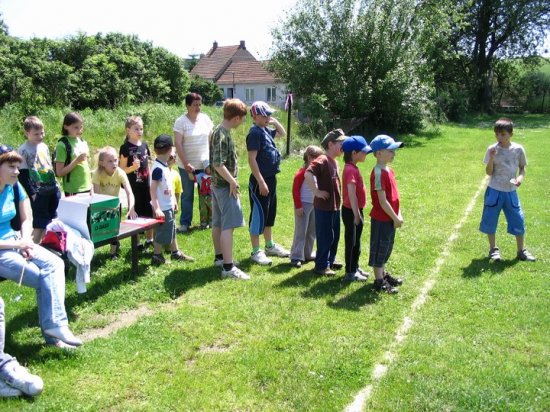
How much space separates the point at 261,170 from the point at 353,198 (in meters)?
1.30

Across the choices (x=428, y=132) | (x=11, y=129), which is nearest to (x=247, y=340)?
(x=11, y=129)

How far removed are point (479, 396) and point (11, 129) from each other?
34.5 ft

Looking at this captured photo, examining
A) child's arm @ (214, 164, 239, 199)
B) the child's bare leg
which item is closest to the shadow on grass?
the child's bare leg

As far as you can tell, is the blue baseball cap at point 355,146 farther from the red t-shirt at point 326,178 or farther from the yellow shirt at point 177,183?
the yellow shirt at point 177,183

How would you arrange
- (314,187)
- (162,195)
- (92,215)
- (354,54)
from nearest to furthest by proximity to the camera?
(92,215) < (314,187) < (162,195) < (354,54)

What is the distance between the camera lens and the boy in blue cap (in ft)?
17.0

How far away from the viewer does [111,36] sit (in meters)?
19.2

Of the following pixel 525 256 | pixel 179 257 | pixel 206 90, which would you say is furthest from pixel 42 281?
pixel 206 90

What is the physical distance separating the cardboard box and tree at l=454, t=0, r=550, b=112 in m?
37.4

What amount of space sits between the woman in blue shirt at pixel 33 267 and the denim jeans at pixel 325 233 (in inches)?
109

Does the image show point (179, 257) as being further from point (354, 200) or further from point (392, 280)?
point (392, 280)

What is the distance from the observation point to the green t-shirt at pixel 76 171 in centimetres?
565

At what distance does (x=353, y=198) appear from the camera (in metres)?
A: 5.45

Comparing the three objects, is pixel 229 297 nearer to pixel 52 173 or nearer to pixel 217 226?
pixel 217 226
